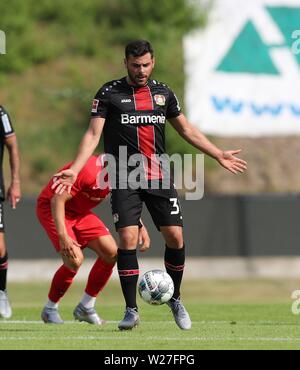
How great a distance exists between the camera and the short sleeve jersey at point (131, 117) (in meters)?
9.54

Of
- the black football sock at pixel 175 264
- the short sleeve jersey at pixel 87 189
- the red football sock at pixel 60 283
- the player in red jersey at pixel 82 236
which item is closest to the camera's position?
the black football sock at pixel 175 264

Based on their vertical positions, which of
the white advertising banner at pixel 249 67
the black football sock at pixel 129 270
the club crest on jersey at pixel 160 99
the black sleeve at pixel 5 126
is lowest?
the black football sock at pixel 129 270

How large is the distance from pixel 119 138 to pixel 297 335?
7.33 ft

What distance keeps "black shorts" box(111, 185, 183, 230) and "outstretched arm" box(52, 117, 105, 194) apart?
0.44 meters

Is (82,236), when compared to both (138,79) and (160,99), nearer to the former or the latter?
(160,99)

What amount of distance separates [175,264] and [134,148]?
1.12m

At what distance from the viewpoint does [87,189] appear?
1052 cm

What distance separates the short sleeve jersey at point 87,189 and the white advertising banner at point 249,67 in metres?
21.1

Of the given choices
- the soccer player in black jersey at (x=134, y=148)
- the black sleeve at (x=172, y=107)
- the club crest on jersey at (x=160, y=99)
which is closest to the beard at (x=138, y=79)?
the soccer player in black jersey at (x=134, y=148)

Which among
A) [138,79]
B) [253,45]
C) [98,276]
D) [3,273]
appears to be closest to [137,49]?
[138,79]

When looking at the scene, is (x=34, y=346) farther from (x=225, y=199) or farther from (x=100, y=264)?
Answer: (x=225, y=199)

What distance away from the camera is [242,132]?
107 ft

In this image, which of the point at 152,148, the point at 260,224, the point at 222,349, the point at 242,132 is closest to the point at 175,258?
the point at 152,148

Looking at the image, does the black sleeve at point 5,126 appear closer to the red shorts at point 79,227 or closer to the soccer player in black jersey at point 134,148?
the red shorts at point 79,227
